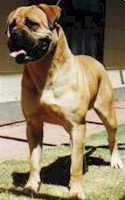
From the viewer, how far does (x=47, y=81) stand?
521 cm

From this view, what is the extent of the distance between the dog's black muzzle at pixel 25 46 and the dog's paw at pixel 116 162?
208cm

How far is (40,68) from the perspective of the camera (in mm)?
5207

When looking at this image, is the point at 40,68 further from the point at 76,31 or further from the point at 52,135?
the point at 76,31

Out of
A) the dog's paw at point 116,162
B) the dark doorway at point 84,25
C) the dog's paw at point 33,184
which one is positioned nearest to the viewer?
the dog's paw at point 33,184

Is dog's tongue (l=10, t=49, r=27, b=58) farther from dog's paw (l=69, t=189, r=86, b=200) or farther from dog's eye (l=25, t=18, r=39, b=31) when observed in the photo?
dog's paw (l=69, t=189, r=86, b=200)

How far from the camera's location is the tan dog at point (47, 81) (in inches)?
193

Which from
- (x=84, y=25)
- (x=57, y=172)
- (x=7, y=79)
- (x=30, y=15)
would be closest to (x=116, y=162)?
(x=57, y=172)

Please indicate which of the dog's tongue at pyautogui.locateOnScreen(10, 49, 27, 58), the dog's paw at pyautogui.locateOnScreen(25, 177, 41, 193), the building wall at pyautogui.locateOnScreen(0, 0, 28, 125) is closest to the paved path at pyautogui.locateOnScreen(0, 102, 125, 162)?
the building wall at pyautogui.locateOnScreen(0, 0, 28, 125)

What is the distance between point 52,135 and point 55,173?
8.73 feet

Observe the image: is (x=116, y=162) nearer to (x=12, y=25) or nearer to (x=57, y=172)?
(x=57, y=172)

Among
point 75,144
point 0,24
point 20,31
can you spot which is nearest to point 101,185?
point 75,144

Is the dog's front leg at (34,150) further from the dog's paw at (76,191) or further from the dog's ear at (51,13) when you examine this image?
the dog's ear at (51,13)

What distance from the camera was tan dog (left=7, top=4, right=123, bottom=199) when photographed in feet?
16.1

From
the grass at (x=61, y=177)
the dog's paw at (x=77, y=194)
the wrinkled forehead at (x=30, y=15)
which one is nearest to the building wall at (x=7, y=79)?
the grass at (x=61, y=177)
